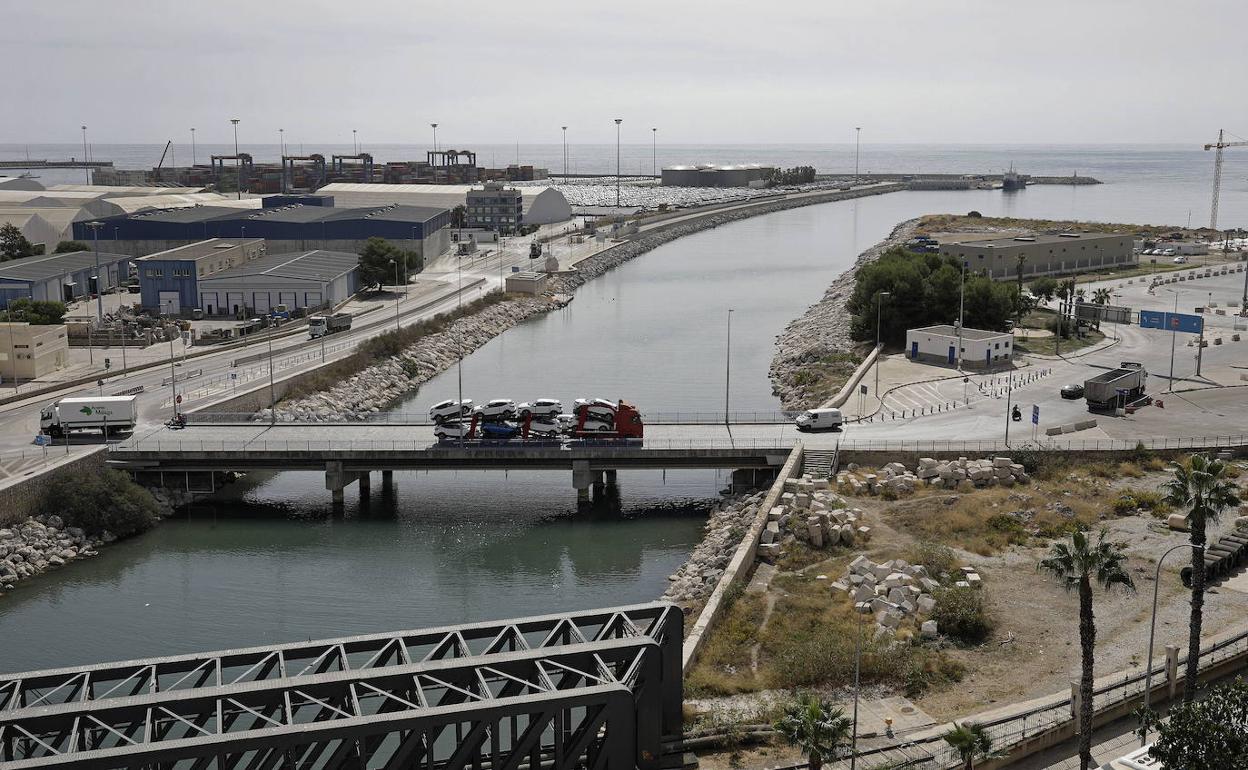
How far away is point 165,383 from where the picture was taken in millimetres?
54781

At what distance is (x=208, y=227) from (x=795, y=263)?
58606 mm

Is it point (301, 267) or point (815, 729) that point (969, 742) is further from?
point (301, 267)

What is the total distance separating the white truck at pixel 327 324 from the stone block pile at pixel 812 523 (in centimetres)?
3711

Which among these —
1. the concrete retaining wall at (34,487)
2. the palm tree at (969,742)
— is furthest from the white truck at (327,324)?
the palm tree at (969,742)

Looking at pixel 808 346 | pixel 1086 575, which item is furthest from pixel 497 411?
pixel 808 346

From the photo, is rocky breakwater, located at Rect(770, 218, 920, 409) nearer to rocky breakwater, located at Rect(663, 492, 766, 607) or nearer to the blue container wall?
rocky breakwater, located at Rect(663, 492, 766, 607)

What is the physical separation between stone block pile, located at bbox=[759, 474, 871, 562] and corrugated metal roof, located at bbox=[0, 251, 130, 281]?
56175 millimetres

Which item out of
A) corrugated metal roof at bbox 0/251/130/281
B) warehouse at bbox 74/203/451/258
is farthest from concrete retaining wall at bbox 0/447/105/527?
warehouse at bbox 74/203/451/258

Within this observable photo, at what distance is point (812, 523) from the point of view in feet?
119

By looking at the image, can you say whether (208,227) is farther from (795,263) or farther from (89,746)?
(89,746)

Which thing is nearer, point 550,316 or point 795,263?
point 550,316

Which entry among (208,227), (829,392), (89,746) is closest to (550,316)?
(208,227)

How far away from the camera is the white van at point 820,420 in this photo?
45.6m

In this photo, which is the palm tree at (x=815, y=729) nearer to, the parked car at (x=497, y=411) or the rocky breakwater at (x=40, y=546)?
the parked car at (x=497, y=411)
